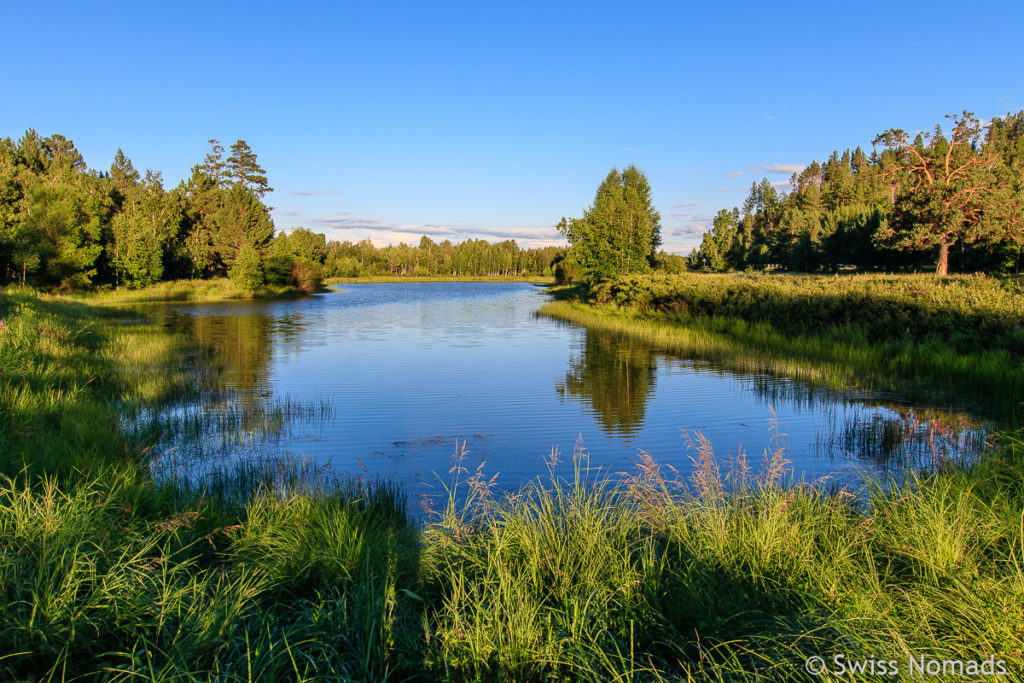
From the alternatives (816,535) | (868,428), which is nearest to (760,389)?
(868,428)

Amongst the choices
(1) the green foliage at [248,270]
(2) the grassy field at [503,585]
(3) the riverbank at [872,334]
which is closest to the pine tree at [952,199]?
(3) the riverbank at [872,334]

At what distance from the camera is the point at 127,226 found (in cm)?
5281

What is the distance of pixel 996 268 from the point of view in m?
44.9

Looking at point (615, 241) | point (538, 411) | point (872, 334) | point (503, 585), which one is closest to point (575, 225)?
point (615, 241)

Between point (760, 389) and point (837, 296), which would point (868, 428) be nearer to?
point (760, 389)

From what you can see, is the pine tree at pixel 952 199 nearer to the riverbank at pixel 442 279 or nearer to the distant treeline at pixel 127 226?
the distant treeline at pixel 127 226

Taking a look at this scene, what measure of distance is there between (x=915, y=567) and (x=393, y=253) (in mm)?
163900

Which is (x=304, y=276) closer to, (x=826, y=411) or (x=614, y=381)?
(x=614, y=381)

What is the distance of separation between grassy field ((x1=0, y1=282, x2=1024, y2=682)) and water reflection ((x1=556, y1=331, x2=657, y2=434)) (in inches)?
235

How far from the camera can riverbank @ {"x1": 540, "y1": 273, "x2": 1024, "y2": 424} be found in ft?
45.1

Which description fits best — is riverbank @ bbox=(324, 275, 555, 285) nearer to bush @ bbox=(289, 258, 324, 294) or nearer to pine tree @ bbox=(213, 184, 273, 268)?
bush @ bbox=(289, 258, 324, 294)

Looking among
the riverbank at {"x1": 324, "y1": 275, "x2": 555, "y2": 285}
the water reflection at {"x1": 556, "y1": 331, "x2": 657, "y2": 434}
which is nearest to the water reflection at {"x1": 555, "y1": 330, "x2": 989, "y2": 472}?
the water reflection at {"x1": 556, "y1": 331, "x2": 657, "y2": 434}

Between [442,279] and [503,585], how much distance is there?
145 metres

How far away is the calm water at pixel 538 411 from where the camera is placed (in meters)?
9.23
